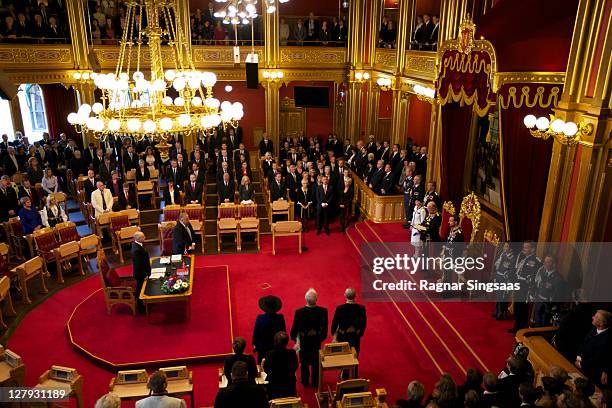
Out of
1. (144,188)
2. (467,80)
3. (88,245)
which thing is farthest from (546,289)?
(144,188)

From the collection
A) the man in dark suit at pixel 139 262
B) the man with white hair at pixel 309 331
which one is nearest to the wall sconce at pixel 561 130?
the man with white hair at pixel 309 331

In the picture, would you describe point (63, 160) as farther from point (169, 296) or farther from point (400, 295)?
point (400, 295)

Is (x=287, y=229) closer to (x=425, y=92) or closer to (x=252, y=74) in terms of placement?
(x=252, y=74)

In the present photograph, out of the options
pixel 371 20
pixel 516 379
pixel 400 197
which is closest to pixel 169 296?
pixel 516 379

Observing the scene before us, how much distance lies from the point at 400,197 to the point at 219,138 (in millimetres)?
7559

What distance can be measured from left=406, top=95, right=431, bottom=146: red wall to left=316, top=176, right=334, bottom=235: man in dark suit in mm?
6614

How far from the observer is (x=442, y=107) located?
9680 mm

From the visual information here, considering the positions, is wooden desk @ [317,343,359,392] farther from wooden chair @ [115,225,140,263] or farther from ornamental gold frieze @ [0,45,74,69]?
ornamental gold frieze @ [0,45,74,69]

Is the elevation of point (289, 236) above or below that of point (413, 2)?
below

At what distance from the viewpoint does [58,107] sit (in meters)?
18.3

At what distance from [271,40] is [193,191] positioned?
6989 millimetres

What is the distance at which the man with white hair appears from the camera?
19.9 feet

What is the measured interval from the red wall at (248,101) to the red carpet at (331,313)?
9.59 m

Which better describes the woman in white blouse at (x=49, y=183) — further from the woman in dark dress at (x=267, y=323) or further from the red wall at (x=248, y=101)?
the woman in dark dress at (x=267, y=323)
